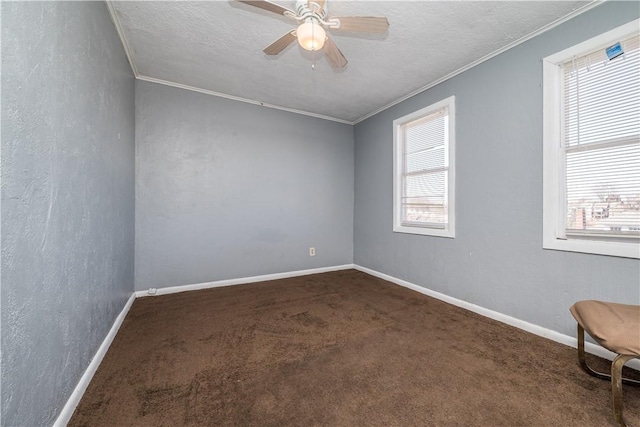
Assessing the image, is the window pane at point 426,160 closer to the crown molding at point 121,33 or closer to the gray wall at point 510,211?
the gray wall at point 510,211

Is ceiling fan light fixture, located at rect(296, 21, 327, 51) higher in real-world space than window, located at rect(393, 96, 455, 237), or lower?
higher

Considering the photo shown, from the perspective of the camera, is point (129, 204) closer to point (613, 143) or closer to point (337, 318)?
point (337, 318)

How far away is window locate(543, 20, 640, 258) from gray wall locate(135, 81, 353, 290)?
2723mm

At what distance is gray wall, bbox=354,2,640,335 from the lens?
177cm

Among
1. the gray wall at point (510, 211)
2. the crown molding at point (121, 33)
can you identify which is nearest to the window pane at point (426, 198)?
the gray wall at point (510, 211)

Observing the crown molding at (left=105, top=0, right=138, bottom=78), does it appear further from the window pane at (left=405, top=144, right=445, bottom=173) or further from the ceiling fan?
the window pane at (left=405, top=144, right=445, bottom=173)

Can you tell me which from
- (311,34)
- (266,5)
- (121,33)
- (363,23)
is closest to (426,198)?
(363,23)

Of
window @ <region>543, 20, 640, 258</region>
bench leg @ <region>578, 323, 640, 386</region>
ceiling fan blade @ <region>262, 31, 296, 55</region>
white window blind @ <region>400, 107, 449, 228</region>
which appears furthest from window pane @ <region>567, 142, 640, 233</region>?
ceiling fan blade @ <region>262, 31, 296, 55</region>

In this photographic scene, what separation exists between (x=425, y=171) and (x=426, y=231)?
2.50 ft

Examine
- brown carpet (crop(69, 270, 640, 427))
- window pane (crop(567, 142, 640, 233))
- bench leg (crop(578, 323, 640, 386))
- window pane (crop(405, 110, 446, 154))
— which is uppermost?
window pane (crop(405, 110, 446, 154))

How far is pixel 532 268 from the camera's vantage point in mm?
2062

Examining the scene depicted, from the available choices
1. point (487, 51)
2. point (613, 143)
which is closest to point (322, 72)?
point (487, 51)

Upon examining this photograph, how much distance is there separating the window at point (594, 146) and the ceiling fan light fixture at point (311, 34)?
189cm

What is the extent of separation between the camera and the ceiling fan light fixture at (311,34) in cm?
154
